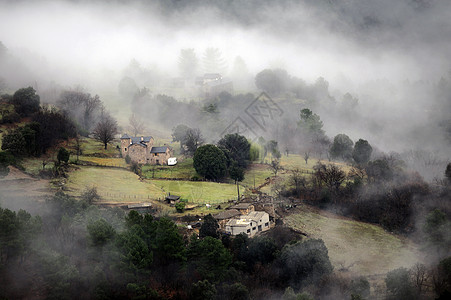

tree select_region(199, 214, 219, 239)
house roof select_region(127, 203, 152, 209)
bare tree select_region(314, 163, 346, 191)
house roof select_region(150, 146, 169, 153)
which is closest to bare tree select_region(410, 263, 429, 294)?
tree select_region(199, 214, 219, 239)

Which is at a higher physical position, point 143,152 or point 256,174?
point 143,152

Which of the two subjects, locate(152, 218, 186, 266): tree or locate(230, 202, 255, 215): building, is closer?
locate(152, 218, 186, 266): tree

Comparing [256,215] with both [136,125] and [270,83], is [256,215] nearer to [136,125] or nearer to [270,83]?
[136,125]

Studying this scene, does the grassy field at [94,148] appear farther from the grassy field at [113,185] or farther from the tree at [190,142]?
the tree at [190,142]

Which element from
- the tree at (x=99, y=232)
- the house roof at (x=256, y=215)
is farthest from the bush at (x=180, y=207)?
the tree at (x=99, y=232)

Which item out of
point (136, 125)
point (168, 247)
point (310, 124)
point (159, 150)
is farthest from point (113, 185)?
point (310, 124)

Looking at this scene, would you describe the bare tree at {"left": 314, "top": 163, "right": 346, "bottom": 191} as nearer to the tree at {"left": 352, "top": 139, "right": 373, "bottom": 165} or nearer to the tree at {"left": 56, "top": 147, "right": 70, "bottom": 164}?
the tree at {"left": 352, "top": 139, "right": 373, "bottom": 165}

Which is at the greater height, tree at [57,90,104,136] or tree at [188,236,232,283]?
tree at [57,90,104,136]
